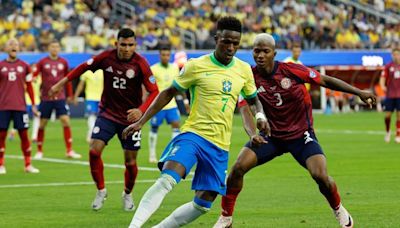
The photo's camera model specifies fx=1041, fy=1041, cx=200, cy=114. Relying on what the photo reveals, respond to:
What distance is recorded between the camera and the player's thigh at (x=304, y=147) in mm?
12492

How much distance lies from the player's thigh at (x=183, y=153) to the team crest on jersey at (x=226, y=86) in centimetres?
63

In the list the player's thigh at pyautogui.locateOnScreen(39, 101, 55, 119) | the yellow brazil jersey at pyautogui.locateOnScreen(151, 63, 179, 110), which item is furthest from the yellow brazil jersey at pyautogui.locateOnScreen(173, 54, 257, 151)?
the player's thigh at pyautogui.locateOnScreen(39, 101, 55, 119)

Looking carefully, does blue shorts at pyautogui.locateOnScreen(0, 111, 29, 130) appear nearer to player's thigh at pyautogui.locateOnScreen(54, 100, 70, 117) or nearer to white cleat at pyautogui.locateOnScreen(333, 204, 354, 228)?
player's thigh at pyautogui.locateOnScreen(54, 100, 70, 117)

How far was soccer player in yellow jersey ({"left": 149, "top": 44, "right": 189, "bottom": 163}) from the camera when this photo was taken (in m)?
23.8

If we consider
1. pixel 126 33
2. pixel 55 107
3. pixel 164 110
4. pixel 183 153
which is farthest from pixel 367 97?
pixel 55 107

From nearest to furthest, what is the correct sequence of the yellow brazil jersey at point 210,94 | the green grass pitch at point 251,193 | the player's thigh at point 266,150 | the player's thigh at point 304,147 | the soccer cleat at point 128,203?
the yellow brazil jersey at point 210,94 < the player's thigh at point 304,147 < the player's thigh at point 266,150 < the green grass pitch at point 251,193 < the soccer cleat at point 128,203

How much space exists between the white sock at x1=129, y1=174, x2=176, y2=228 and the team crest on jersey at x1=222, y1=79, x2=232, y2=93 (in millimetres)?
1248

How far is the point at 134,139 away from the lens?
14.9 meters

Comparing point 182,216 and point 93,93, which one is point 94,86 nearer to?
point 93,93

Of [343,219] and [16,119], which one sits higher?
[343,219]

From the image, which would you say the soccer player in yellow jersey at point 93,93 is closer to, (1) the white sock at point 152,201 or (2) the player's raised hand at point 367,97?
(2) the player's raised hand at point 367,97

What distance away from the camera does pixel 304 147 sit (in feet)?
41.2

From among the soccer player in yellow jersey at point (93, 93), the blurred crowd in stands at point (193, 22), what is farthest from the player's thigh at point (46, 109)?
the blurred crowd in stands at point (193, 22)

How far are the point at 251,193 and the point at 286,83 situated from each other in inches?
168
